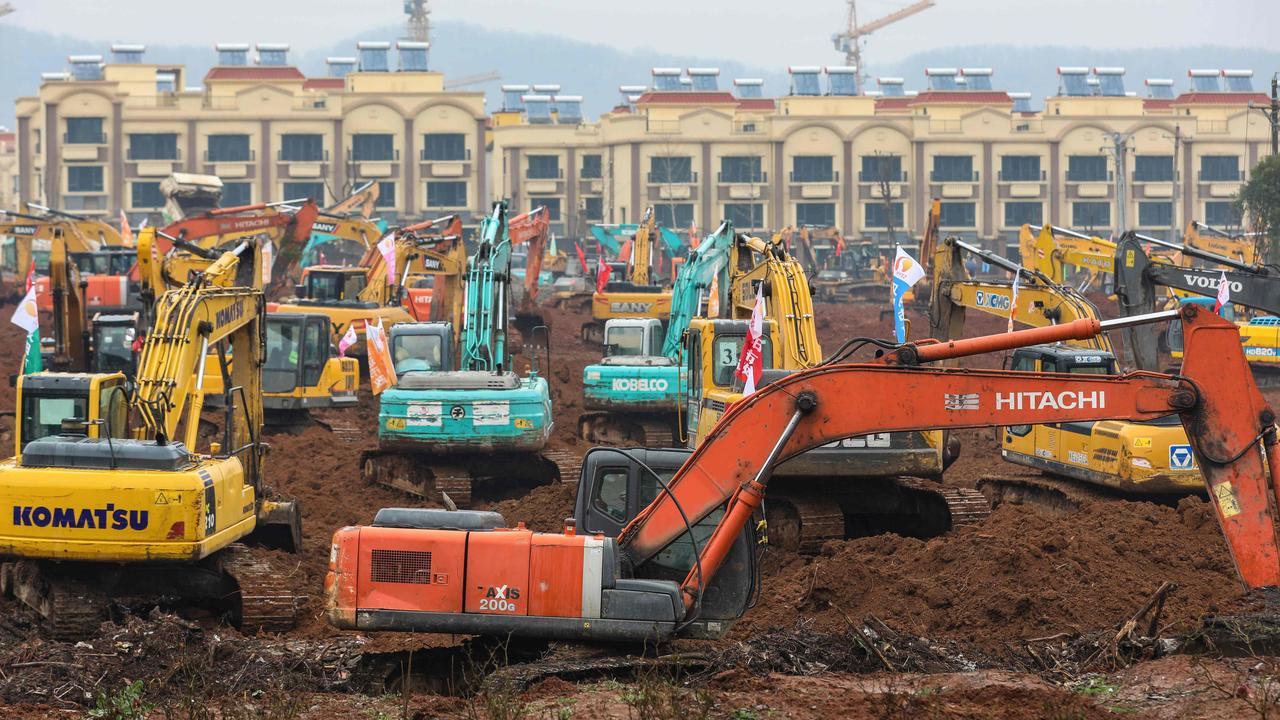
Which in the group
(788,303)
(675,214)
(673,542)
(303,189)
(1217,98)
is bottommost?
(673,542)

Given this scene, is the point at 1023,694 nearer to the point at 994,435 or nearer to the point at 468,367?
the point at 468,367

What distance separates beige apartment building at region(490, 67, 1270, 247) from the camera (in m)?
Answer: 104

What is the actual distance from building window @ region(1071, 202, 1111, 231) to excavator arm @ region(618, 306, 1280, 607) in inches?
3800

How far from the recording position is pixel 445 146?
4109 inches

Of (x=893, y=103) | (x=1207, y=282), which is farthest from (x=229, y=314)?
(x=893, y=103)

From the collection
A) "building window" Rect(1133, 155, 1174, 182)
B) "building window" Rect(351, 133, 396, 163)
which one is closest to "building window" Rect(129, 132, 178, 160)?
"building window" Rect(351, 133, 396, 163)

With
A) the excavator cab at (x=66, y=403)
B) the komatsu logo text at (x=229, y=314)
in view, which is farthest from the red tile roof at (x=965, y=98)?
the excavator cab at (x=66, y=403)

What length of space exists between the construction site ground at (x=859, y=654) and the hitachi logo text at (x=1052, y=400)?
1803mm

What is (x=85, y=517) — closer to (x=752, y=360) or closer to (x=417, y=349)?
(x=752, y=360)

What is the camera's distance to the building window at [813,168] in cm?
10450

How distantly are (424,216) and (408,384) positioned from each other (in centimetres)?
8274

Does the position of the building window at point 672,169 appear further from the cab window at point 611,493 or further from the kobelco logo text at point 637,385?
the cab window at point 611,493

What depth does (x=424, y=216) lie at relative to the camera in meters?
104

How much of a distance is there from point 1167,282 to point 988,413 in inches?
540
